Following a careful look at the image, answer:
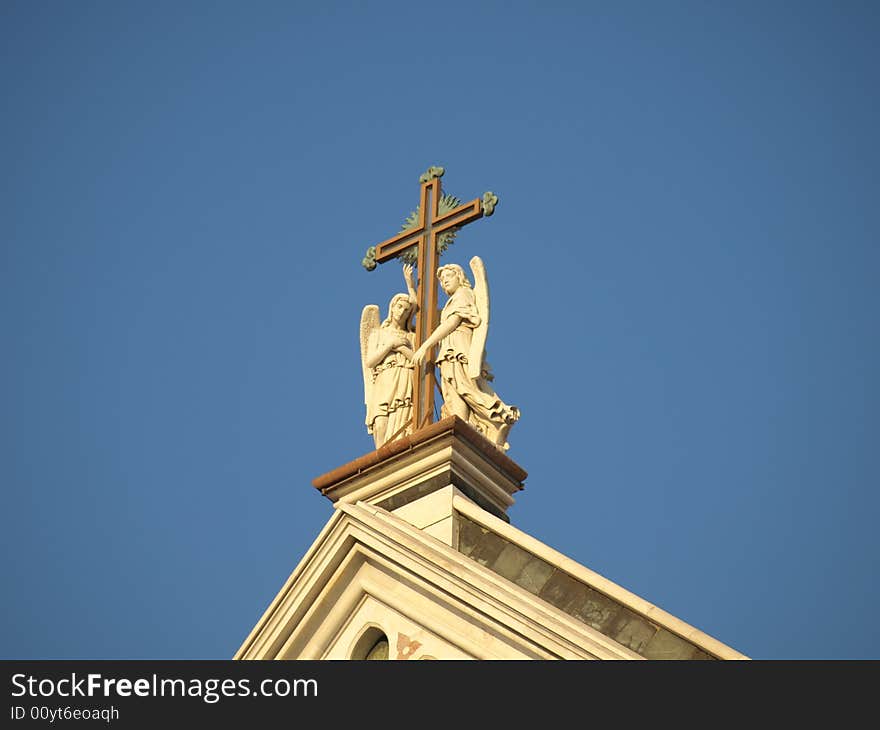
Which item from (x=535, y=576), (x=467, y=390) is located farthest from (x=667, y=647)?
(x=467, y=390)

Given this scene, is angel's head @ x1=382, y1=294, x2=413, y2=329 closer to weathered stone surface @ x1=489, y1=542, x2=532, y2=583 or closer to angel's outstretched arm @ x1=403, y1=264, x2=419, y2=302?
angel's outstretched arm @ x1=403, y1=264, x2=419, y2=302

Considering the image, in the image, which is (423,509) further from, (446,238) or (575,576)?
(446,238)

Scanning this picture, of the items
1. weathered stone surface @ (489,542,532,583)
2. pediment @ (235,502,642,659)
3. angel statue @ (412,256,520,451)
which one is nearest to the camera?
pediment @ (235,502,642,659)

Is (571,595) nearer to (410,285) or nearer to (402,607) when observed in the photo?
(402,607)

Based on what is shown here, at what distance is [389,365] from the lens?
2536 centimetres

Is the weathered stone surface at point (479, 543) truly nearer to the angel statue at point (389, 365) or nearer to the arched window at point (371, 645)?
the arched window at point (371, 645)

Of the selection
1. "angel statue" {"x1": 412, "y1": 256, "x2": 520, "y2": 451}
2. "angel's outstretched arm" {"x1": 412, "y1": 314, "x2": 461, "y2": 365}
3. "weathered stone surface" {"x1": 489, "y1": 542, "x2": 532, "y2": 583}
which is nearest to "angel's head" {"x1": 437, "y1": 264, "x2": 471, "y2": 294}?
"angel statue" {"x1": 412, "y1": 256, "x2": 520, "y2": 451}

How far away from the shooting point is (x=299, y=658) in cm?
2277

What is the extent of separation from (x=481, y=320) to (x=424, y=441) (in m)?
1.61

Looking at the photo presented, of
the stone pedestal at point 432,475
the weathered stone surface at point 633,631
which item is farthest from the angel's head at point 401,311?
the weathered stone surface at point 633,631

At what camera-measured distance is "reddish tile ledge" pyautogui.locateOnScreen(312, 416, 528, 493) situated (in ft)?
78.2

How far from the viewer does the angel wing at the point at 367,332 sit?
25.5m
